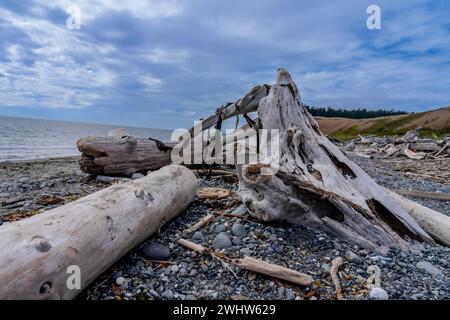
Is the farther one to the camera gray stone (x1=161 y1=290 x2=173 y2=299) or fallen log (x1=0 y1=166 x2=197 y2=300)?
gray stone (x1=161 y1=290 x2=173 y2=299)

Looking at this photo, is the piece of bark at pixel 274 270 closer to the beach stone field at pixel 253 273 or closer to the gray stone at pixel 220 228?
the beach stone field at pixel 253 273

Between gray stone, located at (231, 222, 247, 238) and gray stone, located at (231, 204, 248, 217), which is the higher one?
gray stone, located at (231, 204, 248, 217)

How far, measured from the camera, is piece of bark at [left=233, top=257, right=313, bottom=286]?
2779 mm

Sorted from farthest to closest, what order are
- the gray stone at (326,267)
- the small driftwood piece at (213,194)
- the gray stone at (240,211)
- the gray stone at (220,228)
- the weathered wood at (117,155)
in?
the weathered wood at (117,155)
the small driftwood piece at (213,194)
the gray stone at (240,211)
the gray stone at (220,228)
the gray stone at (326,267)

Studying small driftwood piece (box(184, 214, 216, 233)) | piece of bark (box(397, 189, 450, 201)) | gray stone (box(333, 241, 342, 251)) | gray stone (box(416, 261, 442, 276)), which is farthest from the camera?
piece of bark (box(397, 189, 450, 201))

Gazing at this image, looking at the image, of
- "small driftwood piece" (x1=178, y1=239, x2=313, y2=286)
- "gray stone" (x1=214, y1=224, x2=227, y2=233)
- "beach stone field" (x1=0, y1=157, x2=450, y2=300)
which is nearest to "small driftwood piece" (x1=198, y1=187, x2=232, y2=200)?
"beach stone field" (x1=0, y1=157, x2=450, y2=300)

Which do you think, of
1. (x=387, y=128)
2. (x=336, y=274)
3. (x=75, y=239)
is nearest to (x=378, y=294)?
(x=336, y=274)

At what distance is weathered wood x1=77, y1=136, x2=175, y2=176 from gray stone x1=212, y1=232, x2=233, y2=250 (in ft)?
17.5

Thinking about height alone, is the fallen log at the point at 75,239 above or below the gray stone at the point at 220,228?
above

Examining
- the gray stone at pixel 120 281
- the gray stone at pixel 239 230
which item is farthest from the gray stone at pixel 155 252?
the gray stone at pixel 239 230

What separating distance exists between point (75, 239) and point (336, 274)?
97.5 inches

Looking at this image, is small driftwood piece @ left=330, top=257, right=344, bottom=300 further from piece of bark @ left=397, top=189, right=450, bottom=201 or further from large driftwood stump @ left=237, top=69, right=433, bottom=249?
piece of bark @ left=397, top=189, right=450, bottom=201

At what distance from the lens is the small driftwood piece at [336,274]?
270cm

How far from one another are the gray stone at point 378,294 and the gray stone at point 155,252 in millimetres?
2111
